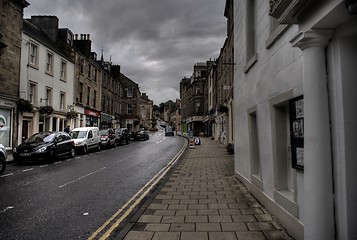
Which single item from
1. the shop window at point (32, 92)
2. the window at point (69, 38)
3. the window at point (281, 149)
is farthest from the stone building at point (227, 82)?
the window at point (69, 38)

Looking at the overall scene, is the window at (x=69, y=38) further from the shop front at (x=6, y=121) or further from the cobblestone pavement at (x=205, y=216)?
the cobblestone pavement at (x=205, y=216)

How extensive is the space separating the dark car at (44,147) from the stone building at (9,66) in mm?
4134

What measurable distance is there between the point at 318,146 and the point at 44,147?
14330 mm

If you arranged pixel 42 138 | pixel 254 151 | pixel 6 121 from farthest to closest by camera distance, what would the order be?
pixel 6 121, pixel 42 138, pixel 254 151

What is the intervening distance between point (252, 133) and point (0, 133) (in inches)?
677

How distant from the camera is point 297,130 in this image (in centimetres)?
475

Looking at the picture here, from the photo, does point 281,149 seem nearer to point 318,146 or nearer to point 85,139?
point 318,146

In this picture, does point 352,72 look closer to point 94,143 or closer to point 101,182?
point 101,182

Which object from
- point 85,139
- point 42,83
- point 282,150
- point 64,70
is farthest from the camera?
point 64,70

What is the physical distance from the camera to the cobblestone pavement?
475 centimetres

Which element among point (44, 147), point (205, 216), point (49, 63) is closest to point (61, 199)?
point (205, 216)

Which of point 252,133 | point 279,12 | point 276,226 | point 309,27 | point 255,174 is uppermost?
point 279,12

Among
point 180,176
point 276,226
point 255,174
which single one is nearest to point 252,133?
point 255,174

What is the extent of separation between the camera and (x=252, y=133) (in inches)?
307
